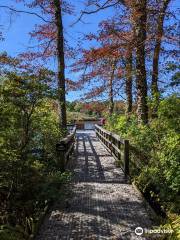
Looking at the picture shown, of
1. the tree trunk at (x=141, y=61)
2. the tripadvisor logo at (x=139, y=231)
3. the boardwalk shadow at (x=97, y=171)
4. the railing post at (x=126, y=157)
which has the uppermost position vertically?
the tree trunk at (x=141, y=61)

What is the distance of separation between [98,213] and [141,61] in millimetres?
7619

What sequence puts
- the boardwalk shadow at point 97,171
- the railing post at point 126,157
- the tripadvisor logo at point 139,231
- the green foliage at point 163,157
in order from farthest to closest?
the railing post at point 126,157 < the boardwalk shadow at point 97,171 < the green foliage at point 163,157 < the tripadvisor logo at point 139,231

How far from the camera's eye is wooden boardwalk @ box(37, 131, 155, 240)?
569cm

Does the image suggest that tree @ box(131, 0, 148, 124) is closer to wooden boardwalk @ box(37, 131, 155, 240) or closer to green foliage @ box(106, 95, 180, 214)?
wooden boardwalk @ box(37, 131, 155, 240)

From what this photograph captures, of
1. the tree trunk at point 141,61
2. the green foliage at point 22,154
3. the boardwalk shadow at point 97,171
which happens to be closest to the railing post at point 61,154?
the boardwalk shadow at point 97,171

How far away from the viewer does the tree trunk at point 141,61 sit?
501 inches

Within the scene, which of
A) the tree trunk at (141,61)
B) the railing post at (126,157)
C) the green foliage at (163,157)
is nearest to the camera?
the green foliage at (163,157)

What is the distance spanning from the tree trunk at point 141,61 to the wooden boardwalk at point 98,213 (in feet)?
11.9

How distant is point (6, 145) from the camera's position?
23.5 feet

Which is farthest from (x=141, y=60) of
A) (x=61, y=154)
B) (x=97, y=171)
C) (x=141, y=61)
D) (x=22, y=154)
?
(x=22, y=154)

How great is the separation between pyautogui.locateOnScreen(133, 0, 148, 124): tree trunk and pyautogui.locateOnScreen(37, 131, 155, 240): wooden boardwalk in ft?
11.9
